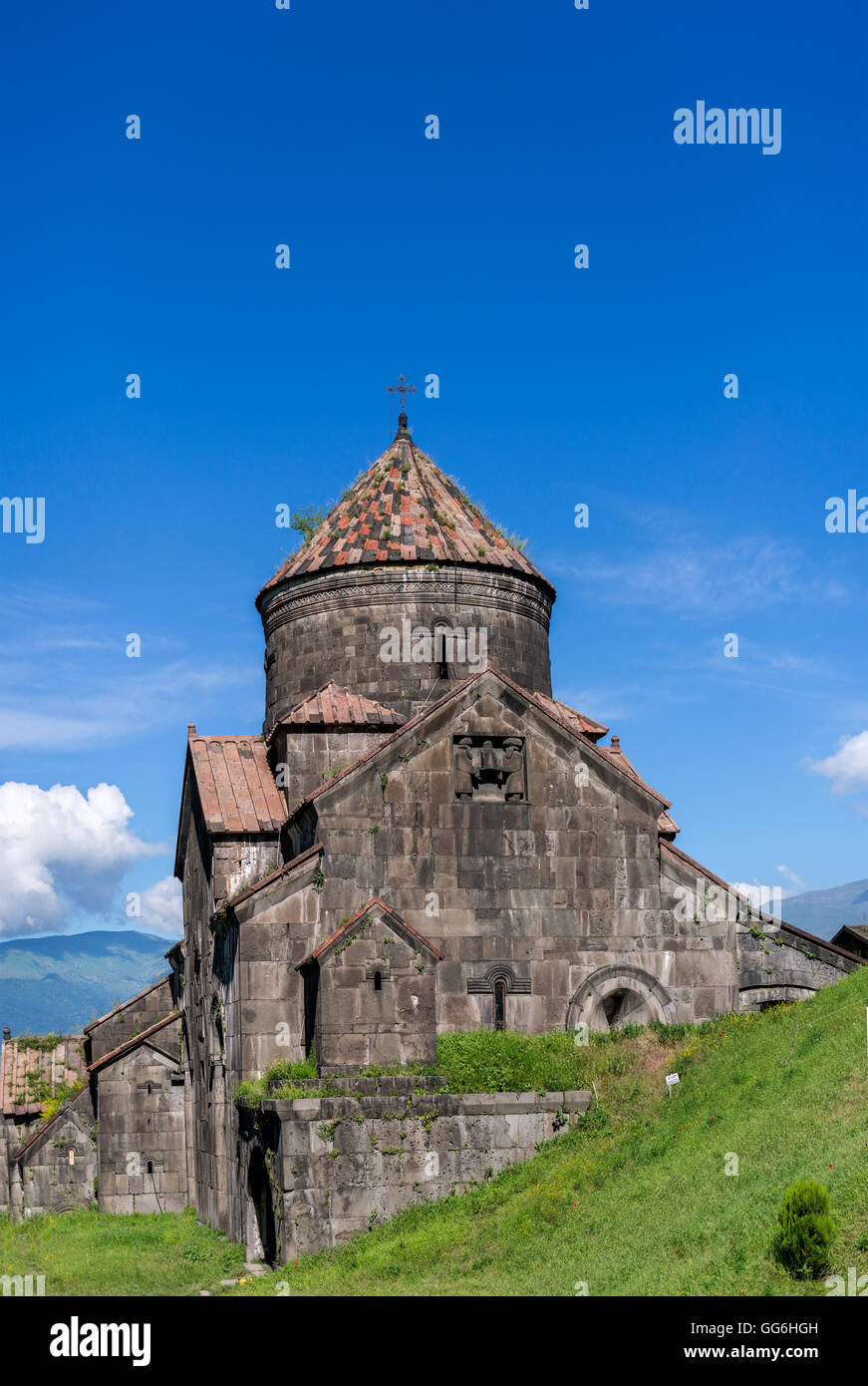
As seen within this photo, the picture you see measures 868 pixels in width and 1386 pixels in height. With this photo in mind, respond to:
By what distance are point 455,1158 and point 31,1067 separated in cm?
1999

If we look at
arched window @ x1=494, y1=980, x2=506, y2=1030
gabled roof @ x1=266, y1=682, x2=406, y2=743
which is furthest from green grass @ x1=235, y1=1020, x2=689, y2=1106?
gabled roof @ x1=266, y1=682, x2=406, y2=743

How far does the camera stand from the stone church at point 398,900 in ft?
68.7

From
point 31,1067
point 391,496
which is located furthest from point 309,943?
point 31,1067

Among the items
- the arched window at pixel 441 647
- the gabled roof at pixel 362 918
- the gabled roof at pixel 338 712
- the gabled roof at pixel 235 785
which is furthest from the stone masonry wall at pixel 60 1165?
the arched window at pixel 441 647

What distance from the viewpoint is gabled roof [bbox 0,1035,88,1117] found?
120ft

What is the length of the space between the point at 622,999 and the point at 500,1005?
7.17ft

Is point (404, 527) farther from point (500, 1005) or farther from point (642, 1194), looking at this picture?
point (642, 1194)

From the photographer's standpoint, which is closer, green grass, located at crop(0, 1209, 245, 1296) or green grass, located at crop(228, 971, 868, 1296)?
green grass, located at crop(228, 971, 868, 1296)

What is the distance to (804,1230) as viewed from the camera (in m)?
13.0

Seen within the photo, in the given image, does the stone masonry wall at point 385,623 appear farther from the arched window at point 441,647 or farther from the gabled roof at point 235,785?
the gabled roof at point 235,785

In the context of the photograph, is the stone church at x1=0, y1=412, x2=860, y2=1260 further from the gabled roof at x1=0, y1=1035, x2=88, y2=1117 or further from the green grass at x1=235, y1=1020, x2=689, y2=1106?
the gabled roof at x1=0, y1=1035, x2=88, y2=1117

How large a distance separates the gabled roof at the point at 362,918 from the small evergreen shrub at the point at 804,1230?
349 inches

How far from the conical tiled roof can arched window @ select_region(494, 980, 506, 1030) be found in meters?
8.35

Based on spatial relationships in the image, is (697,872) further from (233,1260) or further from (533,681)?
(233,1260)
